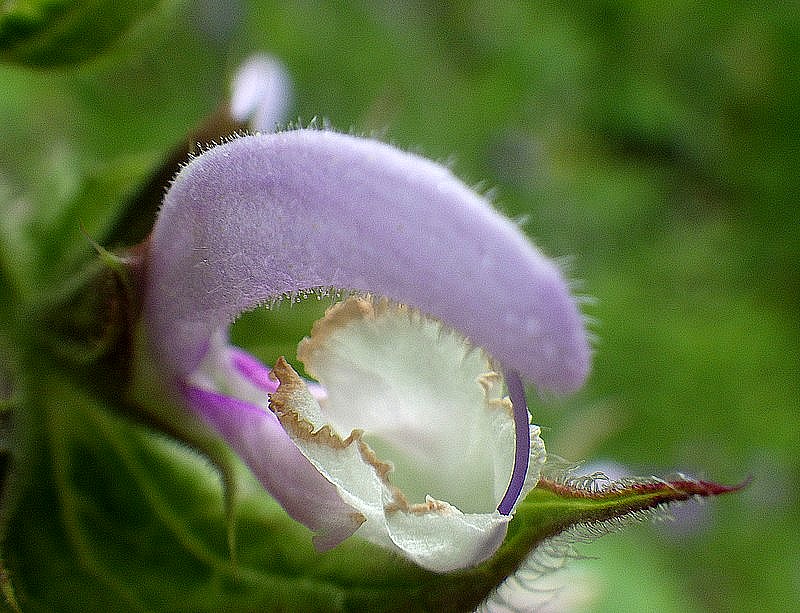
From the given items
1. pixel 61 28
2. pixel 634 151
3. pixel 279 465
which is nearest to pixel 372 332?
pixel 279 465

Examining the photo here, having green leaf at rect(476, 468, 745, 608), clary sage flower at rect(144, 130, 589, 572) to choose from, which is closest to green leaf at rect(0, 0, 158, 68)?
clary sage flower at rect(144, 130, 589, 572)

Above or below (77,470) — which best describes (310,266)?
above

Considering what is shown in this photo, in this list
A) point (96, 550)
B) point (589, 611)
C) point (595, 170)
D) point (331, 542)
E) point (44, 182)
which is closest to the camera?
Result: point (331, 542)

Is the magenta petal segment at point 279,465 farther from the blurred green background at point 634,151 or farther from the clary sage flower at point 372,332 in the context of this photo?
the blurred green background at point 634,151

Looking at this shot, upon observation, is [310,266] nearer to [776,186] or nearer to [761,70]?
[776,186]

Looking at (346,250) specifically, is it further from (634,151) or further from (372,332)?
(634,151)

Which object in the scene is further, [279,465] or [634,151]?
[634,151]

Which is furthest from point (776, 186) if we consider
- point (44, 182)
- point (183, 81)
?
point (44, 182)
